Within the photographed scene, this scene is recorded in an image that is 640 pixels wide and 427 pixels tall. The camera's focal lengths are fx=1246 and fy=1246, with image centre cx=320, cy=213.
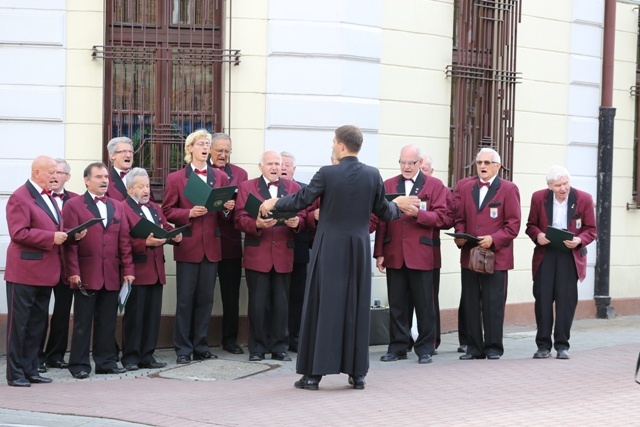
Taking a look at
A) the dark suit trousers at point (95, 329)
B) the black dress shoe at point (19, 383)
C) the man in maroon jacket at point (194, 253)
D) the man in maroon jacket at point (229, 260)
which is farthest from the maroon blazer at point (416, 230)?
the black dress shoe at point (19, 383)

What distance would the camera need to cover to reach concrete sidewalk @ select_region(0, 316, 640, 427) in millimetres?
8852

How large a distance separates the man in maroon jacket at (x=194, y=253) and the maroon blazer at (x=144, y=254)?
322mm

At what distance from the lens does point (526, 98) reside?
50.5ft

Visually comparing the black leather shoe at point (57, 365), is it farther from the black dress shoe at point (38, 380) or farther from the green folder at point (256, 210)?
the green folder at point (256, 210)

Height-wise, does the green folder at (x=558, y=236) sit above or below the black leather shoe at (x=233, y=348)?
above

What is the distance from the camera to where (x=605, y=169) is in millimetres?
16172

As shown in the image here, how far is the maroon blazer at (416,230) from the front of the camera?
1207cm

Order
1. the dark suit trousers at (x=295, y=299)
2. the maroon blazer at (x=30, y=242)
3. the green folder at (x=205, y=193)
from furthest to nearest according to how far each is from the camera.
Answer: the dark suit trousers at (x=295, y=299), the green folder at (x=205, y=193), the maroon blazer at (x=30, y=242)

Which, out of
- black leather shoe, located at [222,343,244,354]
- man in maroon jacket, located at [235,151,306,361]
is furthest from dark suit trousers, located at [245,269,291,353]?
black leather shoe, located at [222,343,244,354]

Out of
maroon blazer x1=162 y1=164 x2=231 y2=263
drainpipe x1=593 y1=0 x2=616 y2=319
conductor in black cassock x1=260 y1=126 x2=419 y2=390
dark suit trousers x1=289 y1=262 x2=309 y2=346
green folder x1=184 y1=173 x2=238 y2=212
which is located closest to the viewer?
conductor in black cassock x1=260 y1=126 x2=419 y2=390

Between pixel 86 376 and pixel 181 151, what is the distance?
3009mm

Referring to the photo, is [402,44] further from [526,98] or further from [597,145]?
[597,145]

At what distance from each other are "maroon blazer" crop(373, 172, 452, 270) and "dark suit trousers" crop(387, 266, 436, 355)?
118 millimetres

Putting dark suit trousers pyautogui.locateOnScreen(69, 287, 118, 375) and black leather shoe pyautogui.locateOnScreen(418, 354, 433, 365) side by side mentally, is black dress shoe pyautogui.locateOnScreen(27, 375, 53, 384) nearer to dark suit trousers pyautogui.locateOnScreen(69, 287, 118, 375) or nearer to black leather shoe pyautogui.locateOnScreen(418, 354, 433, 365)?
dark suit trousers pyautogui.locateOnScreen(69, 287, 118, 375)
